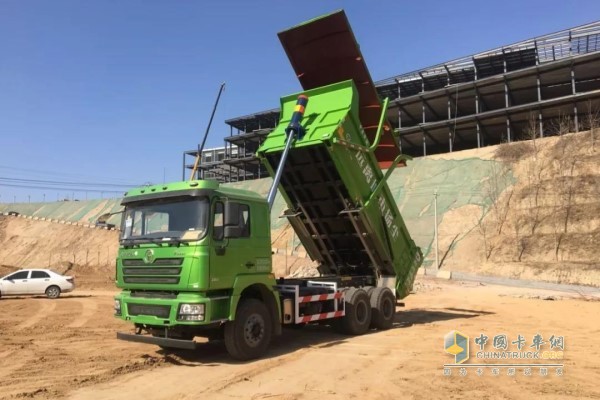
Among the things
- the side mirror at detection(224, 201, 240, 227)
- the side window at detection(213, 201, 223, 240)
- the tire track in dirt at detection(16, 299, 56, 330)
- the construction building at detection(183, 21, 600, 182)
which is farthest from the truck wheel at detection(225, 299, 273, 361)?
the construction building at detection(183, 21, 600, 182)

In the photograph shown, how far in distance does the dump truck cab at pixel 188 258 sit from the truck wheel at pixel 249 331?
0.22m

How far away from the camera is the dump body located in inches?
415

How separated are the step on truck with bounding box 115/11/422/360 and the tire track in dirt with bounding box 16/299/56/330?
594cm

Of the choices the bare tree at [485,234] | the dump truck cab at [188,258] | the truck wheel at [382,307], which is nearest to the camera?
the dump truck cab at [188,258]

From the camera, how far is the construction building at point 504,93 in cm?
4222

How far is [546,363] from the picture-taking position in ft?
25.7

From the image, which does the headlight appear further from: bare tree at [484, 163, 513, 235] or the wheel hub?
bare tree at [484, 163, 513, 235]

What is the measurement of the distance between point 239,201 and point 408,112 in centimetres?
4963

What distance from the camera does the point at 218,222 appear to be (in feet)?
25.4

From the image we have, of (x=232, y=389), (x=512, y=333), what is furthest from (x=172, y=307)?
(x=512, y=333)

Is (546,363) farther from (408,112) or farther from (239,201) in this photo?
(408,112)

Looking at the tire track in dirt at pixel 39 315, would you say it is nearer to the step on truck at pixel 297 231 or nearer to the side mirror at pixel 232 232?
the step on truck at pixel 297 231

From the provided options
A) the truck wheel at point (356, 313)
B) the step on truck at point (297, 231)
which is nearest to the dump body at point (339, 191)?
the step on truck at point (297, 231)

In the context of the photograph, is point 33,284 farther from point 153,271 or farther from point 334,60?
point 334,60
